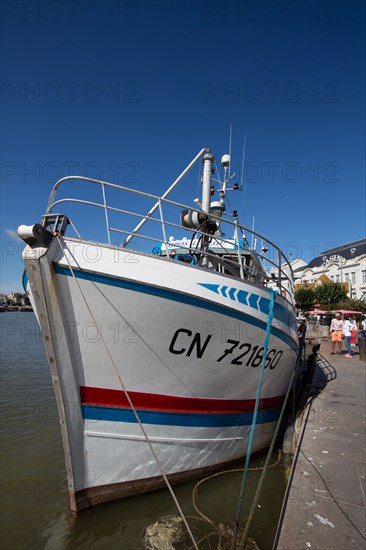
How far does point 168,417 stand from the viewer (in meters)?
4.11

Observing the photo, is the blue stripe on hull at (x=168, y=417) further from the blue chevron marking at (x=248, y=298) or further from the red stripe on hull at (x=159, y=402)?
the blue chevron marking at (x=248, y=298)

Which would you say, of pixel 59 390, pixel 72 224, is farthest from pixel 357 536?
pixel 72 224

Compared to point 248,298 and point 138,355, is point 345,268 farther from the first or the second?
point 138,355

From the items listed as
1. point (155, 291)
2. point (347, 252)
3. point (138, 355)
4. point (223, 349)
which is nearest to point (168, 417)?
point (138, 355)

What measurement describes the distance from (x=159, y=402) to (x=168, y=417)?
10.4 inches

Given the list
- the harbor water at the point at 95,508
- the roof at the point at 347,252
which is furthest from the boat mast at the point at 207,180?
the roof at the point at 347,252

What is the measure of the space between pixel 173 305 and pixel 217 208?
3.43 meters

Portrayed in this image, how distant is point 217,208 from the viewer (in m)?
6.61

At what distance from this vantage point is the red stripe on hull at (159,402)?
381 cm

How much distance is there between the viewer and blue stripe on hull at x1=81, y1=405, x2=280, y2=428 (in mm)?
3852

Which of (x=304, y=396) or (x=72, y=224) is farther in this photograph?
(x=304, y=396)

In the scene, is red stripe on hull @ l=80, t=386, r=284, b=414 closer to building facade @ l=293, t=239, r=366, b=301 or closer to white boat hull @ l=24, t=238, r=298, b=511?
white boat hull @ l=24, t=238, r=298, b=511

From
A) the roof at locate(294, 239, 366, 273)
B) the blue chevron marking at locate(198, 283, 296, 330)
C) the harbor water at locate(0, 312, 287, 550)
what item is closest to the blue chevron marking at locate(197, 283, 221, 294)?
the blue chevron marking at locate(198, 283, 296, 330)

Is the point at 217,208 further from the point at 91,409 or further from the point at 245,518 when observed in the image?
the point at 245,518
